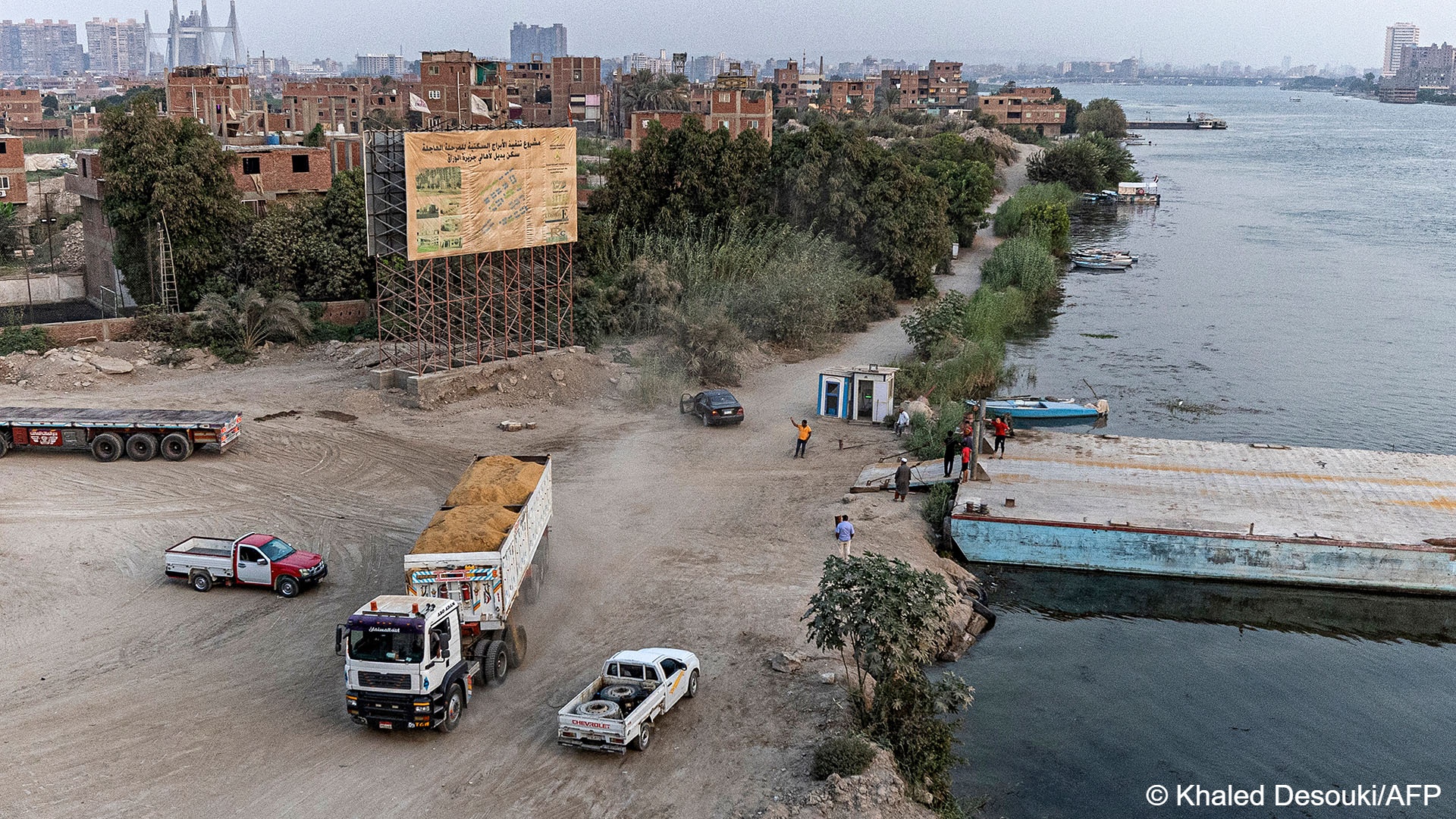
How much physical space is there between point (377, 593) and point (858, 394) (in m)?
14.8

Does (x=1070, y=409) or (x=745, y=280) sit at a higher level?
(x=745, y=280)

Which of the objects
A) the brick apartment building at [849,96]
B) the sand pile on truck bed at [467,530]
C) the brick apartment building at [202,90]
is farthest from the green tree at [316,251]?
the brick apartment building at [849,96]

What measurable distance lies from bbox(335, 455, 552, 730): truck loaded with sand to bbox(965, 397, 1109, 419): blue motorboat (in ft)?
54.1

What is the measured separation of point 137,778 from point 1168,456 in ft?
73.8

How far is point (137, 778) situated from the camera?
1530cm

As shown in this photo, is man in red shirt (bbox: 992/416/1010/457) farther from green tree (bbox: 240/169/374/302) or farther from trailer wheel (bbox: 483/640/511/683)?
green tree (bbox: 240/169/374/302)

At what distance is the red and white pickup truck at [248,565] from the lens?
21.0 meters

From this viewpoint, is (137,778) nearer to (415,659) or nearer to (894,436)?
(415,659)

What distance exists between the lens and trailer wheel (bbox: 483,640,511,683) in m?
17.4

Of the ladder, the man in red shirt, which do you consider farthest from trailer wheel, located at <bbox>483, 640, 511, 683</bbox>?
the ladder

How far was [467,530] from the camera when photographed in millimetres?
18172

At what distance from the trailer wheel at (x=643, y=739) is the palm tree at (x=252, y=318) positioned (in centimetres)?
2592

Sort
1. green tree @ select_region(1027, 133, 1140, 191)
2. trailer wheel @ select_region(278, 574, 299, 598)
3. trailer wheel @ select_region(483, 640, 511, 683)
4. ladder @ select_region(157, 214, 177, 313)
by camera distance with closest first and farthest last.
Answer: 1. trailer wheel @ select_region(483, 640, 511, 683)
2. trailer wheel @ select_region(278, 574, 299, 598)
3. ladder @ select_region(157, 214, 177, 313)
4. green tree @ select_region(1027, 133, 1140, 191)

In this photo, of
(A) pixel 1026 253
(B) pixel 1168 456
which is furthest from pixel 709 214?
(B) pixel 1168 456
